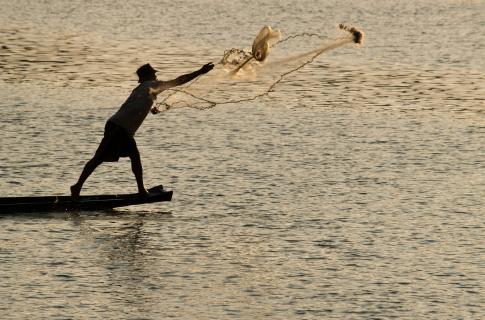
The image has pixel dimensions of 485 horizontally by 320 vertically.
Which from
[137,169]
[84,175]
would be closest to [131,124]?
[137,169]

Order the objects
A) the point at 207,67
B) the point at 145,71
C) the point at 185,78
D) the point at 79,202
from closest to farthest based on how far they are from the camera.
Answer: the point at 207,67 < the point at 185,78 < the point at 79,202 < the point at 145,71

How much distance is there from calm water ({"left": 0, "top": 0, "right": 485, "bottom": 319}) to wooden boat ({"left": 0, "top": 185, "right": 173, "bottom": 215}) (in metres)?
0.11

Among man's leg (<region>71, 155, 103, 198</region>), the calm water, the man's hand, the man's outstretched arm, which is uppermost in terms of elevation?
the man's hand

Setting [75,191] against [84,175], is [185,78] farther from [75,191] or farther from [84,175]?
[75,191]

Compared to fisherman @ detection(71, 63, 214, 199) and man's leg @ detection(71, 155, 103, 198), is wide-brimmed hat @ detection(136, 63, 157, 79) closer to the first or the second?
fisherman @ detection(71, 63, 214, 199)

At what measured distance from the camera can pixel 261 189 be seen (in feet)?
52.2

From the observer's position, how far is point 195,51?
29.3m

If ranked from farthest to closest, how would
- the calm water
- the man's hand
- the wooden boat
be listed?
the wooden boat < the man's hand < the calm water

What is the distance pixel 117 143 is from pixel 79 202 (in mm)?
738

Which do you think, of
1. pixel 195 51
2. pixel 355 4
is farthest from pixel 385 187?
pixel 355 4

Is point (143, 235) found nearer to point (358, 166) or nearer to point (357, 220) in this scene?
point (357, 220)

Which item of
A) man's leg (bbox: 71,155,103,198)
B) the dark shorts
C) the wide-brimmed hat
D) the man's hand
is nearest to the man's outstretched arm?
the man's hand

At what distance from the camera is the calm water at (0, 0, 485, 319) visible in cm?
1152

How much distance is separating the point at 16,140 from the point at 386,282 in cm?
798
